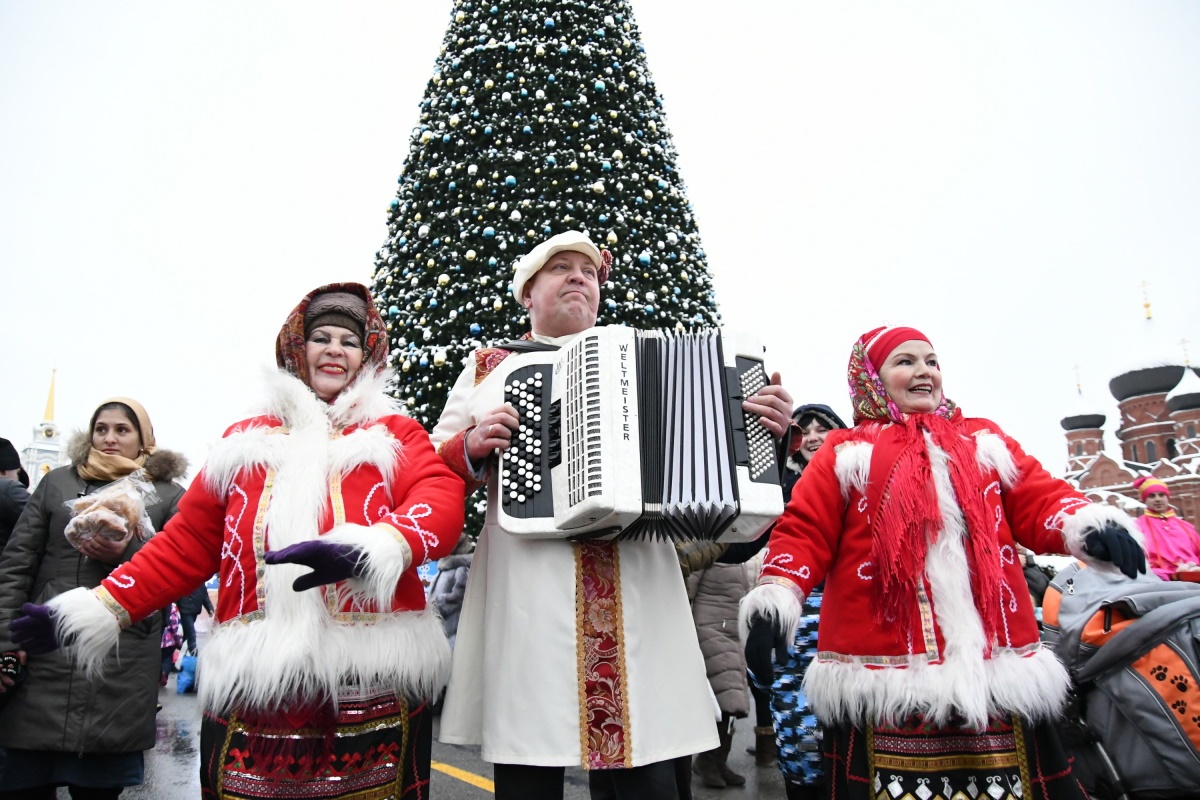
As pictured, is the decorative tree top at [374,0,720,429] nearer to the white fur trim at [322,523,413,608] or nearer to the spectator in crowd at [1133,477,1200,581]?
the spectator in crowd at [1133,477,1200,581]

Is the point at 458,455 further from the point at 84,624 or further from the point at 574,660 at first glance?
the point at 84,624

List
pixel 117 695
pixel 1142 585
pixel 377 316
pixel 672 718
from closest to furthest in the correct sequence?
pixel 672 718, pixel 377 316, pixel 117 695, pixel 1142 585

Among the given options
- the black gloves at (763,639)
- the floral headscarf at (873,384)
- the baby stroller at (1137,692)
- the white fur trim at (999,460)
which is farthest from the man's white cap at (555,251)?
the baby stroller at (1137,692)

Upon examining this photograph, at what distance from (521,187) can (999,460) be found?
5.72 meters

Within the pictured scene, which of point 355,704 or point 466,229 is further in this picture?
point 466,229

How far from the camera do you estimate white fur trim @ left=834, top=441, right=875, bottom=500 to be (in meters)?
2.78

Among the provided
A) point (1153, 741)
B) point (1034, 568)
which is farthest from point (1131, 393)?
point (1153, 741)

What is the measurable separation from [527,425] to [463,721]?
100cm

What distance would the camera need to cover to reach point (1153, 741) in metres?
3.61

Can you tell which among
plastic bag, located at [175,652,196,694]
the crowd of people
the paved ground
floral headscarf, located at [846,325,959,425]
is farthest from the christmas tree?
the crowd of people

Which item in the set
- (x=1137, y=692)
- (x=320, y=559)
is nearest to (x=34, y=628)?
(x=320, y=559)

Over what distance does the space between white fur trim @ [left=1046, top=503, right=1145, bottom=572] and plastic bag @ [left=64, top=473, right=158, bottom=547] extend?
12.0ft

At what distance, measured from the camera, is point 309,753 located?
2.31 meters

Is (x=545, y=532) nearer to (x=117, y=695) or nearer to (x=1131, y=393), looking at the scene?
(x=117, y=695)
